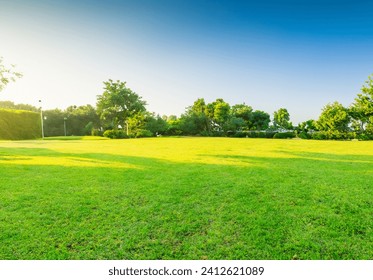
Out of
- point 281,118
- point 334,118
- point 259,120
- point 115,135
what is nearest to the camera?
point 115,135

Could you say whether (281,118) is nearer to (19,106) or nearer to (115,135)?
(115,135)

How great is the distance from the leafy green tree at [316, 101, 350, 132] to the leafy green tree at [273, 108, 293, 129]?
13.6 m

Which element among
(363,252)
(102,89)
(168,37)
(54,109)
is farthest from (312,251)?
(54,109)

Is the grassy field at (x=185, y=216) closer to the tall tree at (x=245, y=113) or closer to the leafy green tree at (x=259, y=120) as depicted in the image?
the tall tree at (x=245, y=113)

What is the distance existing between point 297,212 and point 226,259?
161cm

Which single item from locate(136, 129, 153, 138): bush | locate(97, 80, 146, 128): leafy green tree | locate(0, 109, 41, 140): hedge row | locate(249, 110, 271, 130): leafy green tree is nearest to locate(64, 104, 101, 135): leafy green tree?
locate(97, 80, 146, 128): leafy green tree

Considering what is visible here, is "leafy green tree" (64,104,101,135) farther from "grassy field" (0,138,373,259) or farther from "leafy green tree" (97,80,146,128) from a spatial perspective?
"grassy field" (0,138,373,259)

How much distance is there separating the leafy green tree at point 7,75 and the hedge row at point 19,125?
14.7 metres

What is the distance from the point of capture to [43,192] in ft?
13.6

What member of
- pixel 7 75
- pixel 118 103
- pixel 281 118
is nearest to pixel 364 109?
pixel 281 118

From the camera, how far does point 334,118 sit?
3055 centimetres

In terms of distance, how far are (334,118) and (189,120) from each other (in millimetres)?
20978

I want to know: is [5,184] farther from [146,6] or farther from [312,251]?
[146,6]

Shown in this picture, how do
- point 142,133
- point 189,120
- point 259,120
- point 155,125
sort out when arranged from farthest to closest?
1. point 259,120
2. point 189,120
3. point 155,125
4. point 142,133
